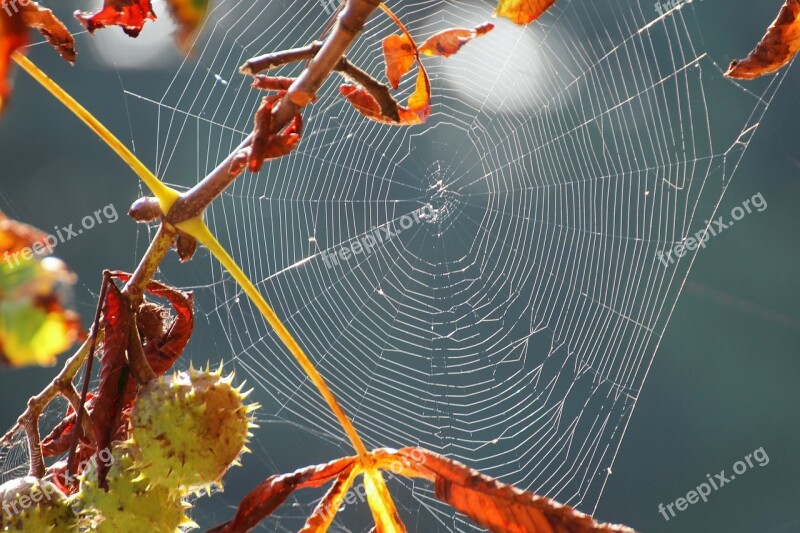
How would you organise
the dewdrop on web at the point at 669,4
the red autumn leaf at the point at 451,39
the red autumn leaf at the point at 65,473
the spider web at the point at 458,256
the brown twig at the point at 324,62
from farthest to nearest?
the spider web at the point at 458,256 → the dewdrop on web at the point at 669,4 → the red autumn leaf at the point at 451,39 → the red autumn leaf at the point at 65,473 → the brown twig at the point at 324,62

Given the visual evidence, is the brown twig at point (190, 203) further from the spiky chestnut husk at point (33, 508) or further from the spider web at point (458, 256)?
the spider web at point (458, 256)

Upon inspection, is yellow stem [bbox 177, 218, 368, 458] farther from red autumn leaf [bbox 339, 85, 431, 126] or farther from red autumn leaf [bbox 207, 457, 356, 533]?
red autumn leaf [bbox 339, 85, 431, 126]

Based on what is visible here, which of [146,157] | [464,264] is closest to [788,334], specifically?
[464,264]

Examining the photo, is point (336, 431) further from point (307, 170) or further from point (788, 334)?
point (788, 334)

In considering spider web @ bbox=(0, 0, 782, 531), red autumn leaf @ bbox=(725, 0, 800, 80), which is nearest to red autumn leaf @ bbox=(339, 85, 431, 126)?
red autumn leaf @ bbox=(725, 0, 800, 80)

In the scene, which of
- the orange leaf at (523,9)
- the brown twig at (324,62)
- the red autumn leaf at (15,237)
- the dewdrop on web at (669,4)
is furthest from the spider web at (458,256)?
the red autumn leaf at (15,237)
